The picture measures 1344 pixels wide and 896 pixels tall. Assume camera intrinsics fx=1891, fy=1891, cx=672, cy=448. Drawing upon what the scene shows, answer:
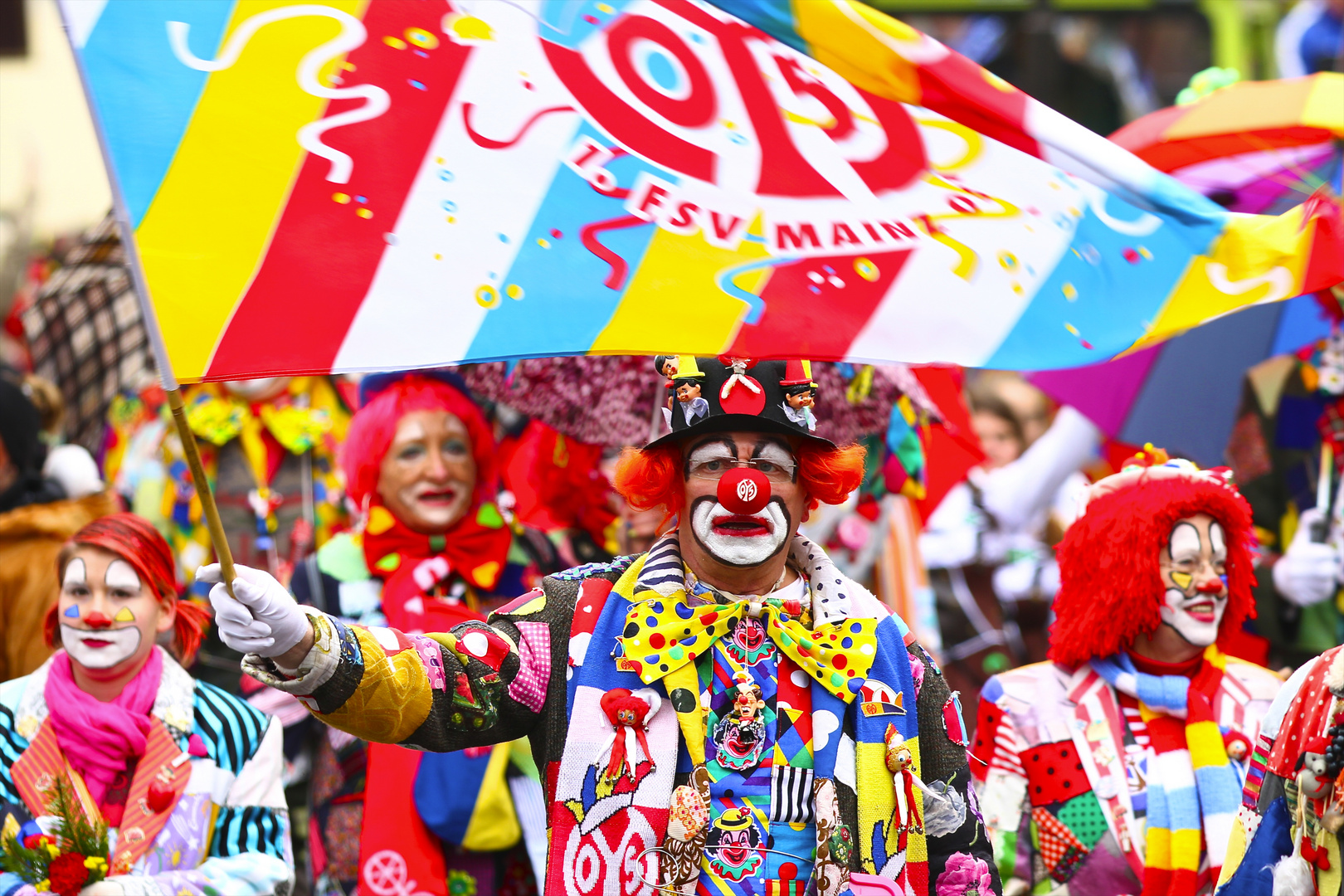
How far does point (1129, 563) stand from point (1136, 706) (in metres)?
0.38

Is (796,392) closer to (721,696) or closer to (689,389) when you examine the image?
(689,389)

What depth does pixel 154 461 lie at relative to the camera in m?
8.02

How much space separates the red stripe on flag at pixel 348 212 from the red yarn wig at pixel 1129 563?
2361 millimetres

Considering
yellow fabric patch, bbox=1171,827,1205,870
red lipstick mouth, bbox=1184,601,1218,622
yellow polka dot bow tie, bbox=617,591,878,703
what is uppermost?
red lipstick mouth, bbox=1184,601,1218,622

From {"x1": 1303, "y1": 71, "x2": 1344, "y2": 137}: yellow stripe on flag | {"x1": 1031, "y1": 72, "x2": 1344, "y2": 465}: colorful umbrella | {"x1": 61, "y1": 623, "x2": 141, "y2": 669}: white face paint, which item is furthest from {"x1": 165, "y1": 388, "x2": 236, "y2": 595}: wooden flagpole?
{"x1": 1031, "y1": 72, "x2": 1344, "y2": 465}: colorful umbrella

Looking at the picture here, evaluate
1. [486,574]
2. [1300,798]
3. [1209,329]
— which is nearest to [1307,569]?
[1209,329]

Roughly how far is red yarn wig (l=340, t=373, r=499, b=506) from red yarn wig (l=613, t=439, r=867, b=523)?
212 centimetres

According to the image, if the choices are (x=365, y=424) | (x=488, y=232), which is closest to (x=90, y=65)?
(x=488, y=232)

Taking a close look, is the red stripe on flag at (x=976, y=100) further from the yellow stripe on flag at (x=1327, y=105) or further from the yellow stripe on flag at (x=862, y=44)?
the yellow stripe on flag at (x=1327, y=105)

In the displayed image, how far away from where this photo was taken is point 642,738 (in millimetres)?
3900

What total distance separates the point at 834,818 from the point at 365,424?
2882 millimetres

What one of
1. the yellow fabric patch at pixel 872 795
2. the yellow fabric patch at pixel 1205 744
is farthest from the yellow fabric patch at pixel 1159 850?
the yellow fabric patch at pixel 872 795

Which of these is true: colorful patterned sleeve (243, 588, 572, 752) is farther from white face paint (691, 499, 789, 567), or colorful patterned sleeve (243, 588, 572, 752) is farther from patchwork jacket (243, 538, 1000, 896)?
white face paint (691, 499, 789, 567)

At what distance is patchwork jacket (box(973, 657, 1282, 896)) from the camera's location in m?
4.81
